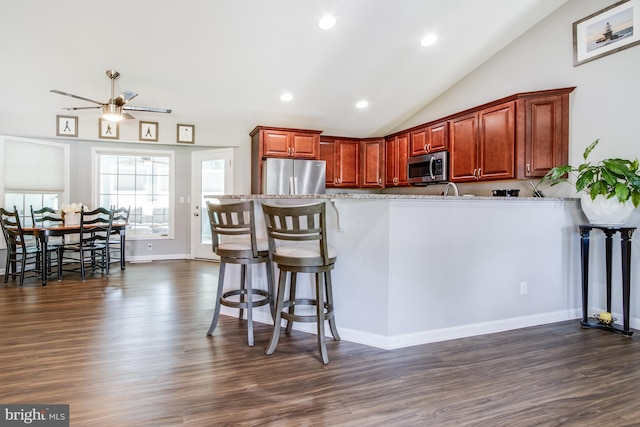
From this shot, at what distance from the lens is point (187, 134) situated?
5.89 m

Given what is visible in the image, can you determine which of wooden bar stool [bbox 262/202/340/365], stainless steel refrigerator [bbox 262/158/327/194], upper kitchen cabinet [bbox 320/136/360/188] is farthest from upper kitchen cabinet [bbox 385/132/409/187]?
wooden bar stool [bbox 262/202/340/365]

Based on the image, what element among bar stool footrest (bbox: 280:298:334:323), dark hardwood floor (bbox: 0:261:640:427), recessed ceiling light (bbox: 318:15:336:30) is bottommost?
dark hardwood floor (bbox: 0:261:640:427)

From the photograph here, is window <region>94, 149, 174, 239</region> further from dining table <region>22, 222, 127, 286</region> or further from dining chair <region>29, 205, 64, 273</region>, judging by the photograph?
dining table <region>22, 222, 127, 286</region>

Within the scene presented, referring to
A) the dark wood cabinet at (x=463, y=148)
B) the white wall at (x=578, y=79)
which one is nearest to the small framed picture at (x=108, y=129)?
the dark wood cabinet at (x=463, y=148)

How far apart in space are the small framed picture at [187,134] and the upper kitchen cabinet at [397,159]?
3247mm

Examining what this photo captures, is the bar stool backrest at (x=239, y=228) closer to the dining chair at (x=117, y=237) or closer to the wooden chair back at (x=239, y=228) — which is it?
the wooden chair back at (x=239, y=228)

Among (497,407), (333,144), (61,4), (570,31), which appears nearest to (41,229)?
(61,4)

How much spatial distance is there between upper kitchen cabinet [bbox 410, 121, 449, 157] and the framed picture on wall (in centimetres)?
155

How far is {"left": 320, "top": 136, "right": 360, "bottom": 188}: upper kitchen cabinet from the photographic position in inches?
231

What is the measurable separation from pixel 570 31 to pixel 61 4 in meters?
4.83

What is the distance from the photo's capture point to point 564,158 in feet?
11.2

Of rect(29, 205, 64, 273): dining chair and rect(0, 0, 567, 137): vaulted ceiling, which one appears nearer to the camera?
rect(0, 0, 567, 137): vaulted ceiling

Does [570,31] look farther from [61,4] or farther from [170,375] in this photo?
[61,4]

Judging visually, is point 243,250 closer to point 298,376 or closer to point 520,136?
point 298,376
